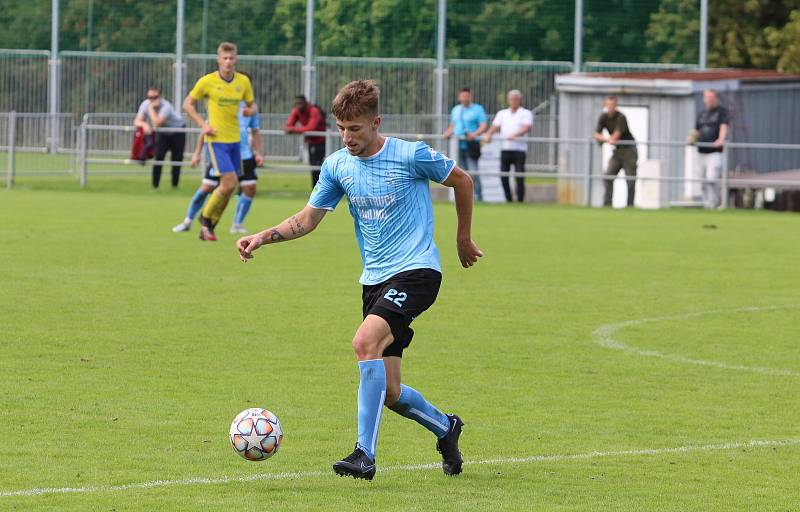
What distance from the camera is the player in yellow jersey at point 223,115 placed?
18391mm

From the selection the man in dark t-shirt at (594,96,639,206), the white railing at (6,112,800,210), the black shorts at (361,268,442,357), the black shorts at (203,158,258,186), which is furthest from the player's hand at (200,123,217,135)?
the black shorts at (361,268,442,357)

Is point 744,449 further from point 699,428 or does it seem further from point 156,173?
point 156,173

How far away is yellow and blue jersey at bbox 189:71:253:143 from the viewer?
728 inches

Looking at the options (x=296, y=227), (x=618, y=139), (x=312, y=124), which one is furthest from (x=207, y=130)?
(x=312, y=124)

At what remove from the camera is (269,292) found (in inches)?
579

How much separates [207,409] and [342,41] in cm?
3307

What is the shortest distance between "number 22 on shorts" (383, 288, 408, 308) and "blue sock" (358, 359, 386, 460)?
260 mm

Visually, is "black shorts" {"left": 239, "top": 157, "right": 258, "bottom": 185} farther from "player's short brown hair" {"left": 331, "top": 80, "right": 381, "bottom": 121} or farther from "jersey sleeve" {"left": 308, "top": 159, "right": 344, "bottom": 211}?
"player's short brown hair" {"left": 331, "top": 80, "right": 381, "bottom": 121}

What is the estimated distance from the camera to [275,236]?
7676mm

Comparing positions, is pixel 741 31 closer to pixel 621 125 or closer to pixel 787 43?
pixel 787 43

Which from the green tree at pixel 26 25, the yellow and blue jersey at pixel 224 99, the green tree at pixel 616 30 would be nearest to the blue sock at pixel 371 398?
the yellow and blue jersey at pixel 224 99

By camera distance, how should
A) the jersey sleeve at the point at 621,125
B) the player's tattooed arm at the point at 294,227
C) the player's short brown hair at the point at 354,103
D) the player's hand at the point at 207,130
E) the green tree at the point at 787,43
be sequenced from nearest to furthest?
the player's short brown hair at the point at 354,103 → the player's tattooed arm at the point at 294,227 → the player's hand at the point at 207,130 → the jersey sleeve at the point at 621,125 → the green tree at the point at 787,43

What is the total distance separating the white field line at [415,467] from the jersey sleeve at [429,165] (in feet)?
4.28

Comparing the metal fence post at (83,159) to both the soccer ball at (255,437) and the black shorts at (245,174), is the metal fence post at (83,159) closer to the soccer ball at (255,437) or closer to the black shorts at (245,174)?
the black shorts at (245,174)
